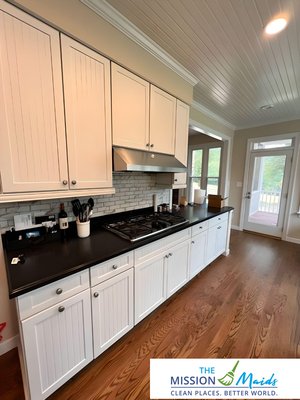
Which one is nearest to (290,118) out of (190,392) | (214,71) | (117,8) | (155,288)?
(214,71)

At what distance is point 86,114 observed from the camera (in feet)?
4.44

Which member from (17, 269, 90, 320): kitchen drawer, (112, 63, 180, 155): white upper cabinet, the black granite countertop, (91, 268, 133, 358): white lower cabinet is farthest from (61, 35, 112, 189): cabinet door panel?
(91, 268, 133, 358): white lower cabinet

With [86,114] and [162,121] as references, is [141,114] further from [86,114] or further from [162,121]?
[86,114]

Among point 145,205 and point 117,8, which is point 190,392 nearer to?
point 145,205

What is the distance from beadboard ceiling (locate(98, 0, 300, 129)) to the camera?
1306mm

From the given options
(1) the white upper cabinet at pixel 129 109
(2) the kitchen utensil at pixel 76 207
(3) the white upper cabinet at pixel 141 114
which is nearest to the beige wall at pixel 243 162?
(3) the white upper cabinet at pixel 141 114

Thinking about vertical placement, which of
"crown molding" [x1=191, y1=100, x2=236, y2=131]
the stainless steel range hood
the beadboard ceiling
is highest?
the beadboard ceiling

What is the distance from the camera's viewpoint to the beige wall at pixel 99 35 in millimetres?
1083

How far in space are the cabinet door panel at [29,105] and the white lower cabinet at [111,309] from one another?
2.75ft

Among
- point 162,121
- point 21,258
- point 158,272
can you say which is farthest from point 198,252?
point 21,258

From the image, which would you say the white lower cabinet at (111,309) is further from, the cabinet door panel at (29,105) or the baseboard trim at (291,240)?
the baseboard trim at (291,240)

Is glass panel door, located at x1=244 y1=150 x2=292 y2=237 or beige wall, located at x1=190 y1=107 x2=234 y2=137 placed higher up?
beige wall, located at x1=190 y1=107 x2=234 y2=137

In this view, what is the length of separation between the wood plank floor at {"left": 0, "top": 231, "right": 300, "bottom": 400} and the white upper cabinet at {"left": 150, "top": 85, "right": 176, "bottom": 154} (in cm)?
184

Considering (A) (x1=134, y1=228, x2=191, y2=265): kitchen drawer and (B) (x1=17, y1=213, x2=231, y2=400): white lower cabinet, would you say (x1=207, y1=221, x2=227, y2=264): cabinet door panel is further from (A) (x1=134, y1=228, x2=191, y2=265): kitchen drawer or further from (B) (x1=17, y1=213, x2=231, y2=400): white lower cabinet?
(B) (x1=17, y1=213, x2=231, y2=400): white lower cabinet
